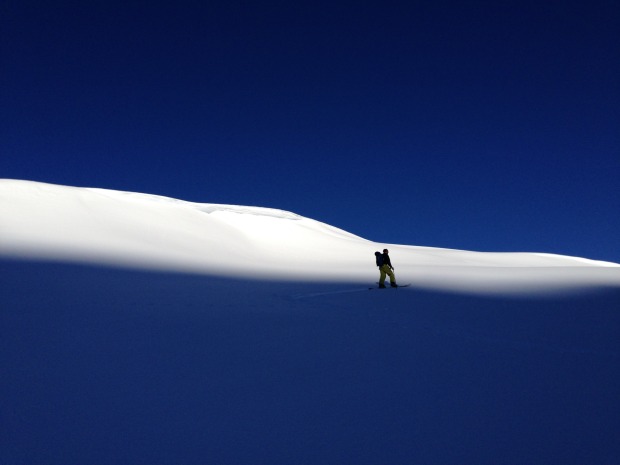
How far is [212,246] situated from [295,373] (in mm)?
16971

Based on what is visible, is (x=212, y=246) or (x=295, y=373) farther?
(x=212, y=246)

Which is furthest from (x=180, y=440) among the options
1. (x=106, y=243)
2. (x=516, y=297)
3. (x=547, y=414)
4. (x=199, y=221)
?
(x=199, y=221)

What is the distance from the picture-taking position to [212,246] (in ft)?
69.5

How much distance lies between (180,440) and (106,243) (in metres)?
14.7

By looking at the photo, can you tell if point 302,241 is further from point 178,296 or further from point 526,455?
point 526,455

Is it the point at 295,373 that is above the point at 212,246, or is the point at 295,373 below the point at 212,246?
below

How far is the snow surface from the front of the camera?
11.8ft

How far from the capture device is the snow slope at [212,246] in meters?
13.1

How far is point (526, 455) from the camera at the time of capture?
3.54 metres

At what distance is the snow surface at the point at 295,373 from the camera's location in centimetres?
360

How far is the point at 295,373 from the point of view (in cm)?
493

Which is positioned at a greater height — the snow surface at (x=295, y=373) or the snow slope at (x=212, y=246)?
the snow slope at (x=212, y=246)

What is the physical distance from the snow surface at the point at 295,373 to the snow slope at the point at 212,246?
2265mm

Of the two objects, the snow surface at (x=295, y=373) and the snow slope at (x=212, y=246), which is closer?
the snow surface at (x=295, y=373)
